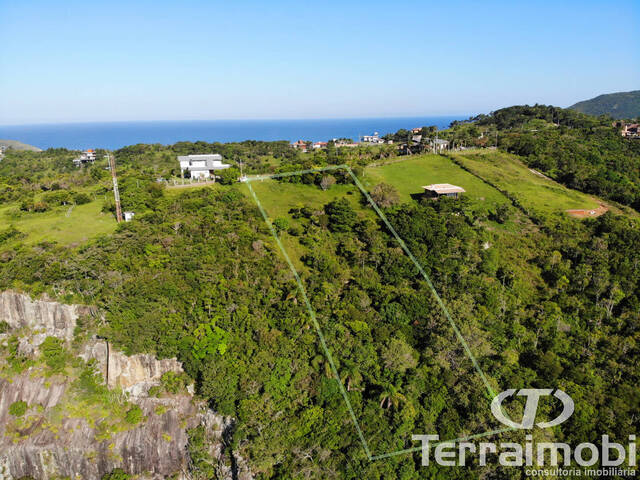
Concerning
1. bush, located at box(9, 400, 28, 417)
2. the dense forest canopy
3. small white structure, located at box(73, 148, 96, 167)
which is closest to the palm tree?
the dense forest canopy

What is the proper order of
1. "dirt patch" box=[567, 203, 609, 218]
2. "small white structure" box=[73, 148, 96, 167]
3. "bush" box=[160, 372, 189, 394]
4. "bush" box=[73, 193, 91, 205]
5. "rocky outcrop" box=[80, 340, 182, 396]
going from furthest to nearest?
"small white structure" box=[73, 148, 96, 167] → "bush" box=[73, 193, 91, 205] → "dirt patch" box=[567, 203, 609, 218] → "bush" box=[160, 372, 189, 394] → "rocky outcrop" box=[80, 340, 182, 396]

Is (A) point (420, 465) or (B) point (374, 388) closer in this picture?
(A) point (420, 465)

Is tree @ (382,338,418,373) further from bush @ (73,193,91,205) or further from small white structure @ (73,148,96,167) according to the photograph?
small white structure @ (73,148,96,167)

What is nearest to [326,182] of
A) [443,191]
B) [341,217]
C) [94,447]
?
[341,217]

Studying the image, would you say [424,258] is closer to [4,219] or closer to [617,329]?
[617,329]

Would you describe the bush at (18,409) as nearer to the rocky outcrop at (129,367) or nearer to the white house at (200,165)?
the rocky outcrop at (129,367)

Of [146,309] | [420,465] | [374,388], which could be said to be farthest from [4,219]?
[420,465]

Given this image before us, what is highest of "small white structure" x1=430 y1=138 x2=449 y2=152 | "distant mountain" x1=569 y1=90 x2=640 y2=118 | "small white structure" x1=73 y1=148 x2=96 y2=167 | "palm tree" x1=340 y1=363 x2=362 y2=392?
"distant mountain" x1=569 y1=90 x2=640 y2=118
